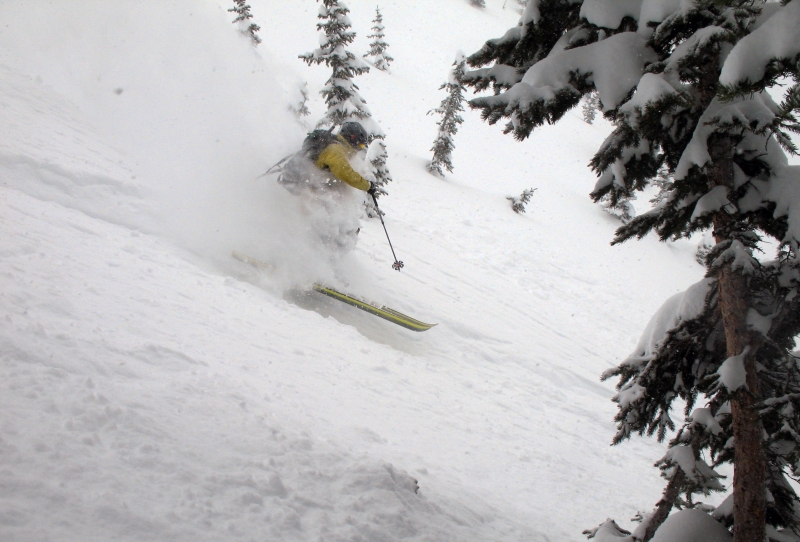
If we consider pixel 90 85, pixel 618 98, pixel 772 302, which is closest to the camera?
pixel 772 302

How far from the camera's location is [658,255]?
1002 inches

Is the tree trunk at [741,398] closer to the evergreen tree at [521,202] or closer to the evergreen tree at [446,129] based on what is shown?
the evergreen tree at [521,202]

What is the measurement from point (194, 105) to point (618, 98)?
39.0ft

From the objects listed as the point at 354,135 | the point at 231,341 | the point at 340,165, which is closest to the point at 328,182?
the point at 340,165

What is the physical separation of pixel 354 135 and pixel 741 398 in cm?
713

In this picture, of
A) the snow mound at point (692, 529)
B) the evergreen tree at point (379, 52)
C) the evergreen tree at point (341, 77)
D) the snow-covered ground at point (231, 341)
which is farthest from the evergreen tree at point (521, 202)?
the evergreen tree at point (379, 52)

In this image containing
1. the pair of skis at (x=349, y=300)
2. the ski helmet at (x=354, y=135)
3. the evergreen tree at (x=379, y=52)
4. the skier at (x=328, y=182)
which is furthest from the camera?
the evergreen tree at (x=379, y=52)

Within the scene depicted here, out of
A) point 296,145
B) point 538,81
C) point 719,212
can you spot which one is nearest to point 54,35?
point 296,145

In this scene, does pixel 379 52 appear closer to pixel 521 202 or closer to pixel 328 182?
pixel 521 202

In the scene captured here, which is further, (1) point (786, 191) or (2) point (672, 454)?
(2) point (672, 454)

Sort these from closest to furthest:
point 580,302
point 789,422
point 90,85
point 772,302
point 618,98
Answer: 1. point 789,422
2. point 772,302
3. point 618,98
4. point 90,85
5. point 580,302

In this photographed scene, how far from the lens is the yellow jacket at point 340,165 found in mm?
7898

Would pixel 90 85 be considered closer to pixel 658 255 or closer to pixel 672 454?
pixel 672 454

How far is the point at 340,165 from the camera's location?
7.92 m
